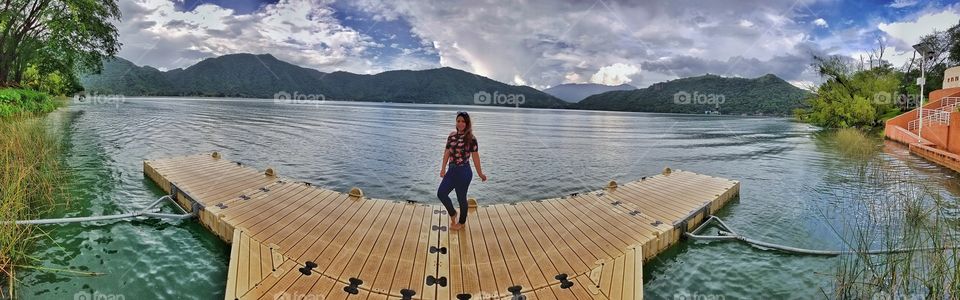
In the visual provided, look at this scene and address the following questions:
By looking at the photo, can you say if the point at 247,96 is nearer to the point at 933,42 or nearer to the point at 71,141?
the point at 71,141

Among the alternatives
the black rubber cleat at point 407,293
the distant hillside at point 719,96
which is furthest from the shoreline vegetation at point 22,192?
the distant hillside at point 719,96

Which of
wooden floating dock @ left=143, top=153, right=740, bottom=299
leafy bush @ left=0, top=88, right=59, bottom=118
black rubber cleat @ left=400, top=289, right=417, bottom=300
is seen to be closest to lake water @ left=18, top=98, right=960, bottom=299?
wooden floating dock @ left=143, top=153, right=740, bottom=299

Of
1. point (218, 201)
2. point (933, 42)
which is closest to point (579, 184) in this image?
point (218, 201)

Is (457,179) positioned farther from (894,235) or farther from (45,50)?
(45,50)

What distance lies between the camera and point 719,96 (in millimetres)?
Answer: 135250

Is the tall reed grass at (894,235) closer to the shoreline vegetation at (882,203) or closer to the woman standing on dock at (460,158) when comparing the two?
the shoreline vegetation at (882,203)

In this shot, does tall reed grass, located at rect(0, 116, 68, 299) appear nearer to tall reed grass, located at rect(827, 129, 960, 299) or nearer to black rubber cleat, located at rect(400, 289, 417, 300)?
black rubber cleat, located at rect(400, 289, 417, 300)

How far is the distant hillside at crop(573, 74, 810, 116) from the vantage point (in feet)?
407

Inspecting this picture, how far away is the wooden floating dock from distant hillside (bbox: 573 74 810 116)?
132747 mm

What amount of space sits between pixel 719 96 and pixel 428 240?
15261cm

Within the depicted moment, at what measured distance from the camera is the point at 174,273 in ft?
20.2

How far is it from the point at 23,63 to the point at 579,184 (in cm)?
4356

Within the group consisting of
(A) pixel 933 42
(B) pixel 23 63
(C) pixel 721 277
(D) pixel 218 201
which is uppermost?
(A) pixel 933 42

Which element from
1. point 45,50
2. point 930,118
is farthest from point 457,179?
point 45,50
